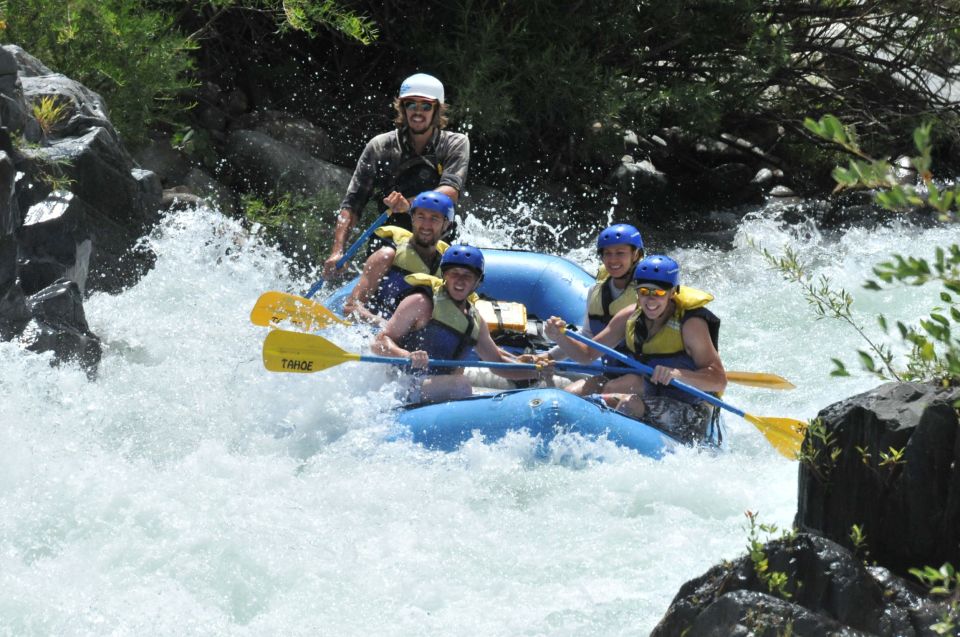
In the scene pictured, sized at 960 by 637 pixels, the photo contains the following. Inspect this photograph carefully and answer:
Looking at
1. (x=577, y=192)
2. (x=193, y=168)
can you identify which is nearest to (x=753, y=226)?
(x=577, y=192)

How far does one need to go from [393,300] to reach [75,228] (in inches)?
67.9

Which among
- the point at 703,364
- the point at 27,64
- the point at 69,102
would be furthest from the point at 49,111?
the point at 703,364

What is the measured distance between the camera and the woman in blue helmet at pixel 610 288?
562cm

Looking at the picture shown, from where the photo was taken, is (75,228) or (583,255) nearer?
(75,228)

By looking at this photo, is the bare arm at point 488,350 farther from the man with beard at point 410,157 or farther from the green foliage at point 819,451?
the green foliage at point 819,451

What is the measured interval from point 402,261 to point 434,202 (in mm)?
331

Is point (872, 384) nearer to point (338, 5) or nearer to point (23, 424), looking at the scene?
point (23, 424)

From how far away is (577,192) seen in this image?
1055 cm

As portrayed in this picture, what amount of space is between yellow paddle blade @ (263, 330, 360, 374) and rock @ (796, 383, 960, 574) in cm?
277

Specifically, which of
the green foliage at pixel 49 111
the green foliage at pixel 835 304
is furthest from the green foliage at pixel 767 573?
the green foliage at pixel 49 111

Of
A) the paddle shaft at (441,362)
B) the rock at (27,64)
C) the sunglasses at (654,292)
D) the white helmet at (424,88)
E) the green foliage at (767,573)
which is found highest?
the white helmet at (424,88)

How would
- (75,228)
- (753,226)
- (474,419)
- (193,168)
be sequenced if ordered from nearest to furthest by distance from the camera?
(474,419)
(75,228)
(193,168)
(753,226)

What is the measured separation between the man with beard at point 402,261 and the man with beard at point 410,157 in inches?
17.2

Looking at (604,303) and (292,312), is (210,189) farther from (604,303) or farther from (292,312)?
(604,303)
